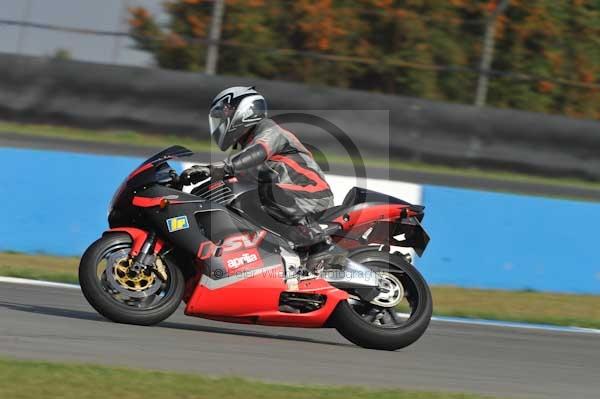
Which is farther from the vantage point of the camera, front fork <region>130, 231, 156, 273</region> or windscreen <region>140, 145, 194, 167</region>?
windscreen <region>140, 145, 194, 167</region>

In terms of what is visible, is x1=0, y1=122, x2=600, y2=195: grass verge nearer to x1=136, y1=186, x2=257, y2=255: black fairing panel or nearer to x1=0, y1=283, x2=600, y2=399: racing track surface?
x1=0, y1=283, x2=600, y2=399: racing track surface

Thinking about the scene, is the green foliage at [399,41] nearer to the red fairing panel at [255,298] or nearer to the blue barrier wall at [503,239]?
the blue barrier wall at [503,239]

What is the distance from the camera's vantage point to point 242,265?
21.2ft

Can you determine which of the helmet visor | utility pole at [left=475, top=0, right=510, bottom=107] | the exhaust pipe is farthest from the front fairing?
utility pole at [left=475, top=0, right=510, bottom=107]

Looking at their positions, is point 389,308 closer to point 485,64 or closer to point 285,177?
point 285,177

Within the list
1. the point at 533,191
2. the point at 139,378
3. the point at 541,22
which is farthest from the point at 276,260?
the point at 541,22

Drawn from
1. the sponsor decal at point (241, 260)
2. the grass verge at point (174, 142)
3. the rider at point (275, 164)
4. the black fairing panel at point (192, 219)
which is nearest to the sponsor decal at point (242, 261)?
the sponsor decal at point (241, 260)

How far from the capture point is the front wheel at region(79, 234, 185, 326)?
627 cm

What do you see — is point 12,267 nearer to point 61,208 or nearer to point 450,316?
point 61,208

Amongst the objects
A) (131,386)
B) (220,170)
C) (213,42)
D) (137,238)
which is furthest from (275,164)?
(213,42)

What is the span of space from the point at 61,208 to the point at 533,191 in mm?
8173

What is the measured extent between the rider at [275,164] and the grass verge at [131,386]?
1.66 m

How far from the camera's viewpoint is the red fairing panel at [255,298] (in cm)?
640

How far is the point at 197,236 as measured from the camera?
6.42m
